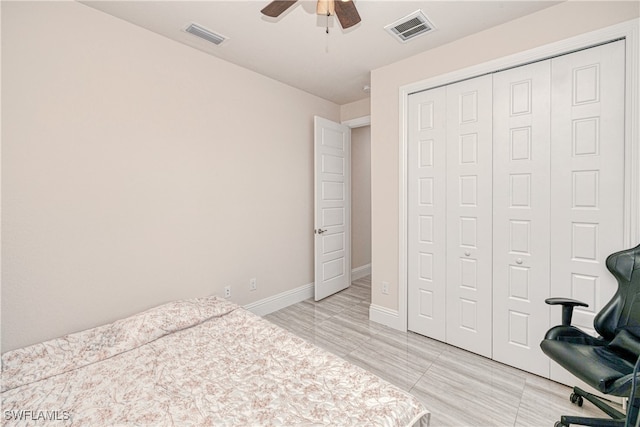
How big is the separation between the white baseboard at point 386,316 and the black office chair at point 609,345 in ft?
4.46

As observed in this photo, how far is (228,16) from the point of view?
213cm

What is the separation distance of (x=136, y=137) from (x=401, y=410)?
A: 8.52 ft

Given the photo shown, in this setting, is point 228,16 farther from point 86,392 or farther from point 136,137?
point 86,392

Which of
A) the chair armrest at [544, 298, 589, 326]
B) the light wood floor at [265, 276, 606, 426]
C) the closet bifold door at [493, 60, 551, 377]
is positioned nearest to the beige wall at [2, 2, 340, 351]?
the light wood floor at [265, 276, 606, 426]

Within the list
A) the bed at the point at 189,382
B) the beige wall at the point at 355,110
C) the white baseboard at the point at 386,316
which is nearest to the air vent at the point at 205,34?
the beige wall at the point at 355,110

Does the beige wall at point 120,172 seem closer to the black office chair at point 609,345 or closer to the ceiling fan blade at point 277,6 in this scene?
the ceiling fan blade at point 277,6

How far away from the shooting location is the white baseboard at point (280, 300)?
3.15 metres

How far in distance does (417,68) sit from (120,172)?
2794 mm

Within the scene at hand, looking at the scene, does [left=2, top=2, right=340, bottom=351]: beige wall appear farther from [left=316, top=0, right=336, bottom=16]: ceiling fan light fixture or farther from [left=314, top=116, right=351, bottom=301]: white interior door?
[left=316, top=0, right=336, bottom=16]: ceiling fan light fixture

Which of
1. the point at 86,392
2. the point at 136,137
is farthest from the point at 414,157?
the point at 86,392

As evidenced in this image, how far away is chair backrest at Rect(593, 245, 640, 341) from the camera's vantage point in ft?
5.31

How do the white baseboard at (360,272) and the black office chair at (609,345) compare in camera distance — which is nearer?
the black office chair at (609,345)

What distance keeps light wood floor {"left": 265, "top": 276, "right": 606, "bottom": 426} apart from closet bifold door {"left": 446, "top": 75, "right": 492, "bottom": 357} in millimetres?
256

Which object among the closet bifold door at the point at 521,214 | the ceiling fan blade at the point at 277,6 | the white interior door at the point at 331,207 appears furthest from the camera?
the white interior door at the point at 331,207
